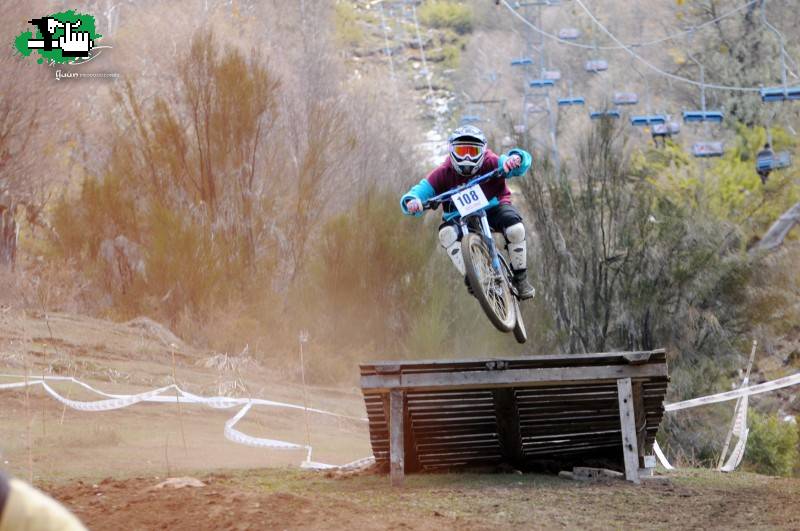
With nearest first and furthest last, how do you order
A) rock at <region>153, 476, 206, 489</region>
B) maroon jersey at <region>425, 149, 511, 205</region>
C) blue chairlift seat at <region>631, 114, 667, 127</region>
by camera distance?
rock at <region>153, 476, 206, 489</region>, maroon jersey at <region>425, 149, 511, 205</region>, blue chairlift seat at <region>631, 114, 667, 127</region>

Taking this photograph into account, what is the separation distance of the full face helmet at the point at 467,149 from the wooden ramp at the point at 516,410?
1.89 m

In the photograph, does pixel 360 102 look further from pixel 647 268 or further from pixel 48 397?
pixel 48 397

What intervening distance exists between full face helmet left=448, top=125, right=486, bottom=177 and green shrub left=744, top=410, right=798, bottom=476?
10.8m

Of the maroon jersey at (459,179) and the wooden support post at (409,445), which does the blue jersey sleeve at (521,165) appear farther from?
the wooden support post at (409,445)

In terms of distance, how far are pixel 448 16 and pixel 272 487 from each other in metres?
141

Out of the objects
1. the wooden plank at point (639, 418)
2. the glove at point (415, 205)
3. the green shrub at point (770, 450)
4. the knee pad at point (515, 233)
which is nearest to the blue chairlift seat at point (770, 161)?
the green shrub at point (770, 450)

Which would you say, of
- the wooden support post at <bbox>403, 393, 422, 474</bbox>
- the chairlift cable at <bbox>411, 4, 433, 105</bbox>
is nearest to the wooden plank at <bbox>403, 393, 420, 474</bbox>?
the wooden support post at <bbox>403, 393, 422, 474</bbox>

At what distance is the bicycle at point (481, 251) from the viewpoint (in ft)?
34.5

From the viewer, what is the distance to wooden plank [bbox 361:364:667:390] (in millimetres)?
9367

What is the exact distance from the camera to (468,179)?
10.8m

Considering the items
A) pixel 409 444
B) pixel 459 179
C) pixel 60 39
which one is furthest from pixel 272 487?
pixel 60 39

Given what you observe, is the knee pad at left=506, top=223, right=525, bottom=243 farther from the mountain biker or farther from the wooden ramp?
the wooden ramp

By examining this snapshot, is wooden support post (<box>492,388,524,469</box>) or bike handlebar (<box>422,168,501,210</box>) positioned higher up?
bike handlebar (<box>422,168,501,210</box>)

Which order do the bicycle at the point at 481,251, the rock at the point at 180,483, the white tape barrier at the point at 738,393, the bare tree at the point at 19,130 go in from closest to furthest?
the rock at the point at 180,483 < the bicycle at the point at 481,251 < the white tape barrier at the point at 738,393 < the bare tree at the point at 19,130
